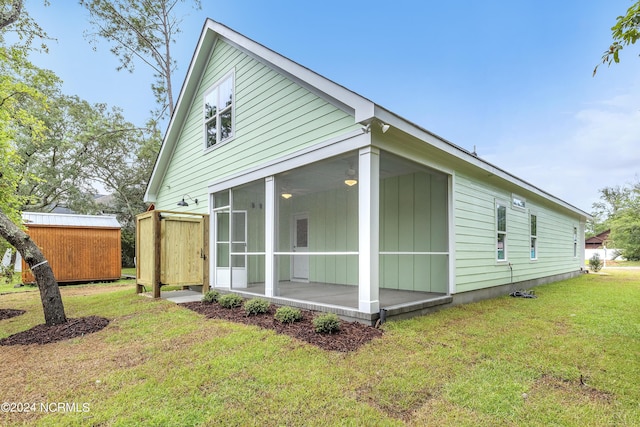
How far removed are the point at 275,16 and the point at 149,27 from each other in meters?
6.53

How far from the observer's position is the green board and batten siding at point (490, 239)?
7.04 m

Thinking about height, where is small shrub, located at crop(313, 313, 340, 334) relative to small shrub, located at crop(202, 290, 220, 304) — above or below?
above

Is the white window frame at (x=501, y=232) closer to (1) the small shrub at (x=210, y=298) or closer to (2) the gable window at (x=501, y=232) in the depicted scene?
(2) the gable window at (x=501, y=232)

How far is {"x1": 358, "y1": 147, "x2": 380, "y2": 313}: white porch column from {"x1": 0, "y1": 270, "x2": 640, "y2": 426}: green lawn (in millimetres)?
513

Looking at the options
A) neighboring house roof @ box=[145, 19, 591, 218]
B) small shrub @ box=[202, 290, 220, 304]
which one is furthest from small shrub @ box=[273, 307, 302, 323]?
neighboring house roof @ box=[145, 19, 591, 218]

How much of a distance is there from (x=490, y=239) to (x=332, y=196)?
4.25 meters

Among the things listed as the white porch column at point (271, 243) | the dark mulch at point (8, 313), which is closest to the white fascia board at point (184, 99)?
the white porch column at point (271, 243)

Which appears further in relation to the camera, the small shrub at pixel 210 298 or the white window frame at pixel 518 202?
the white window frame at pixel 518 202

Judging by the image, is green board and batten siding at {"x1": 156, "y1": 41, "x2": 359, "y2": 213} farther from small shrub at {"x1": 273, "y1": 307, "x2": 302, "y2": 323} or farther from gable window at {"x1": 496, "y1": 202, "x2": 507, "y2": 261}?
gable window at {"x1": 496, "y1": 202, "x2": 507, "y2": 261}

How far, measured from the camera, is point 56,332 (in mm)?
5062

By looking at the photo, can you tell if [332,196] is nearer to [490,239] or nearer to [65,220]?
[490,239]

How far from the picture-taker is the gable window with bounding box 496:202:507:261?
845 cm

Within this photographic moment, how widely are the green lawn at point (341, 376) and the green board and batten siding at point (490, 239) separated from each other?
1.96m

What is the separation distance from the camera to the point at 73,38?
15.0m
